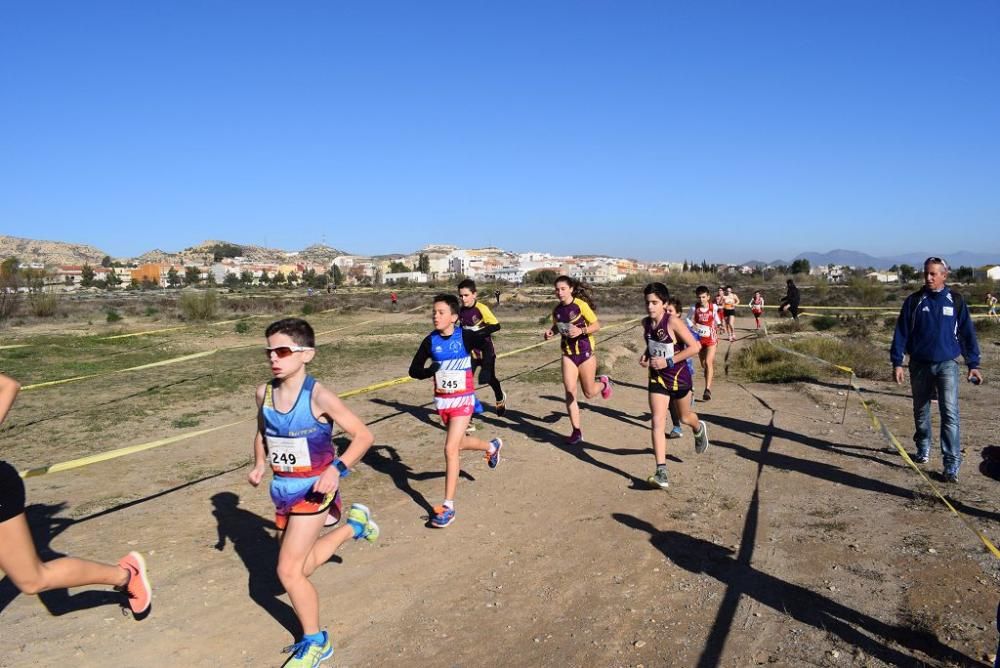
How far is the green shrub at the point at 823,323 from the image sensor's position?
80.8ft

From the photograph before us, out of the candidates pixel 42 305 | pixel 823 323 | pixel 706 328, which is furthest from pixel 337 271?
pixel 706 328

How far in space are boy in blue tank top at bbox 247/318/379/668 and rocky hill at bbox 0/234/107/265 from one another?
198247mm

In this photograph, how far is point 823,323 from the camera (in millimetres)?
25094

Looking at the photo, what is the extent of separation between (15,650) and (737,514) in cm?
537

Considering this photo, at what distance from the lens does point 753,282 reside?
71.0 m

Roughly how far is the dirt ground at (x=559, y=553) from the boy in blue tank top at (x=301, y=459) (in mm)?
439

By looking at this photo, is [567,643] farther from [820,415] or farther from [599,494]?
[820,415]

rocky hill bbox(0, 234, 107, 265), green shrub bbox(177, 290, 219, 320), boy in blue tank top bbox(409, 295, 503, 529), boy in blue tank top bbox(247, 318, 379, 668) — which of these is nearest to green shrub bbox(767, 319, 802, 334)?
boy in blue tank top bbox(409, 295, 503, 529)

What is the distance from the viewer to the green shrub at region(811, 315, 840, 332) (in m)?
24.6

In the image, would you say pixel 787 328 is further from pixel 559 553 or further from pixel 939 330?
pixel 559 553

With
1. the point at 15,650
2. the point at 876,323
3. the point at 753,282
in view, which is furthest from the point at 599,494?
the point at 753,282

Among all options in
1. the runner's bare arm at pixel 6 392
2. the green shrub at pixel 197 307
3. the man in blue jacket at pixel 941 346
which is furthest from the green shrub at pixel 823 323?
the green shrub at pixel 197 307

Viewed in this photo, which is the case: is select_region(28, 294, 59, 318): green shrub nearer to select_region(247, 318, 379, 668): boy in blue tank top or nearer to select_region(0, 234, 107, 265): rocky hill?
select_region(247, 318, 379, 668): boy in blue tank top

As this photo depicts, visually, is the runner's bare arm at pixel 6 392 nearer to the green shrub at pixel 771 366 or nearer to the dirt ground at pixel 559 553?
the dirt ground at pixel 559 553
